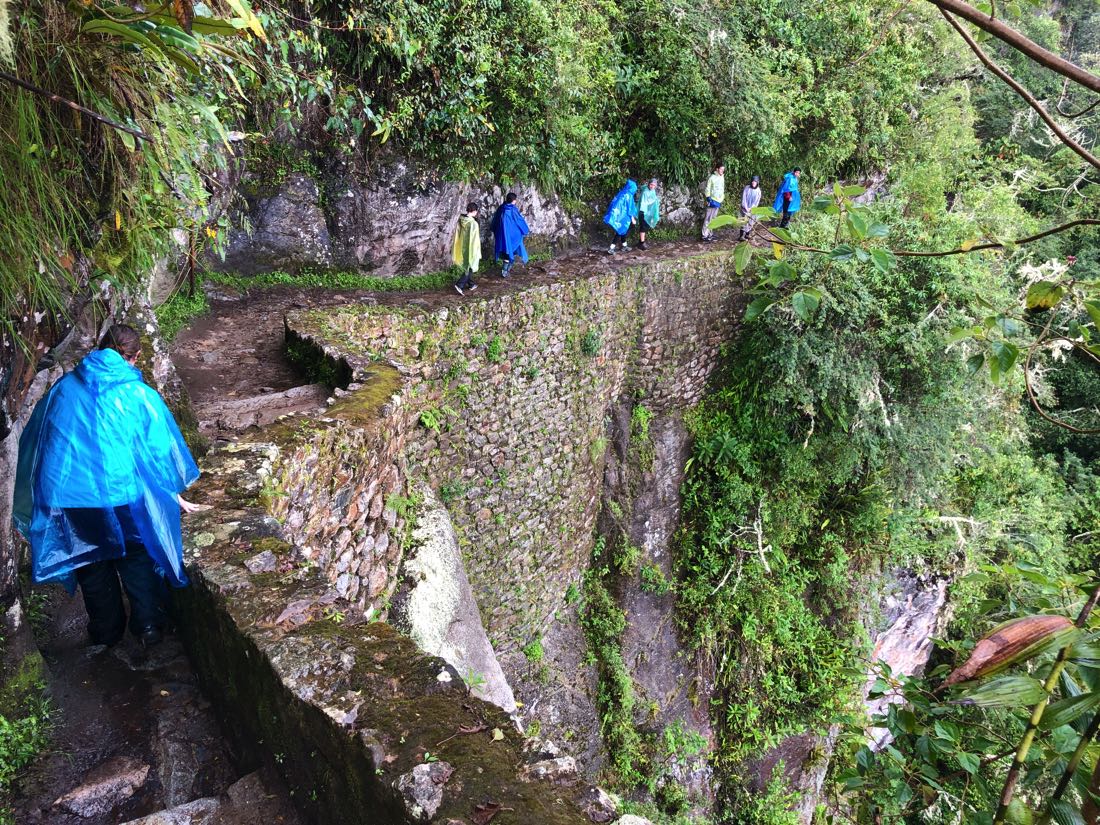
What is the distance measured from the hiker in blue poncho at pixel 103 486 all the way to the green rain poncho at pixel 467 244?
4992mm

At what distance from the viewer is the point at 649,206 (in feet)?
34.2

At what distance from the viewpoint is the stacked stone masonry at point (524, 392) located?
242 inches

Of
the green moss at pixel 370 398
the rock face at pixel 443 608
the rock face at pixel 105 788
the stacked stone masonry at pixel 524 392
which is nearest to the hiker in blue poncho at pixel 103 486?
the rock face at pixel 105 788

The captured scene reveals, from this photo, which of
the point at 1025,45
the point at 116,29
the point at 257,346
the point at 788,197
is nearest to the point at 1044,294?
the point at 1025,45

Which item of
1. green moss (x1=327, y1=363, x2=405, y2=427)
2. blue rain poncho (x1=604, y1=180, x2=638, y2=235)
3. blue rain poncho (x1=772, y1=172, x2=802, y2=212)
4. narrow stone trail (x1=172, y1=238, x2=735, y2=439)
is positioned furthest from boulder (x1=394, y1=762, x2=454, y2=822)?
blue rain poncho (x1=772, y1=172, x2=802, y2=212)

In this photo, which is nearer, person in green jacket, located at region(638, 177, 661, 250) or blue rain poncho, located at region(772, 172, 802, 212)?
person in green jacket, located at region(638, 177, 661, 250)

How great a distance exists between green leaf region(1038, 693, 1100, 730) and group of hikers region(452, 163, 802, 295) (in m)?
5.57

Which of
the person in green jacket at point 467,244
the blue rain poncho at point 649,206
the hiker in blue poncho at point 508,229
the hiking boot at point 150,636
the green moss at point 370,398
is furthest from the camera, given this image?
the blue rain poncho at point 649,206

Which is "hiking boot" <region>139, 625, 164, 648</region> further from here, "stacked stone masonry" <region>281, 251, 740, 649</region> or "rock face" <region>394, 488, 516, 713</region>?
"rock face" <region>394, 488, 516, 713</region>

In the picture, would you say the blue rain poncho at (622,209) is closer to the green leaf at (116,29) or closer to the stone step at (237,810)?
the green leaf at (116,29)

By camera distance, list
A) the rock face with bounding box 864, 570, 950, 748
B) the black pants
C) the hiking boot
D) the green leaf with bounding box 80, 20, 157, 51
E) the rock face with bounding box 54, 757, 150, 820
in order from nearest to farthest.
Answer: the green leaf with bounding box 80, 20, 157, 51
the rock face with bounding box 54, 757, 150, 820
the black pants
the hiking boot
the rock face with bounding box 864, 570, 950, 748

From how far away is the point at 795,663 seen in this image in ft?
32.1

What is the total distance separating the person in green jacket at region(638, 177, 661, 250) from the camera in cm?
1037

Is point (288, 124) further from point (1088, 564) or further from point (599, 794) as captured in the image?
point (1088, 564)
